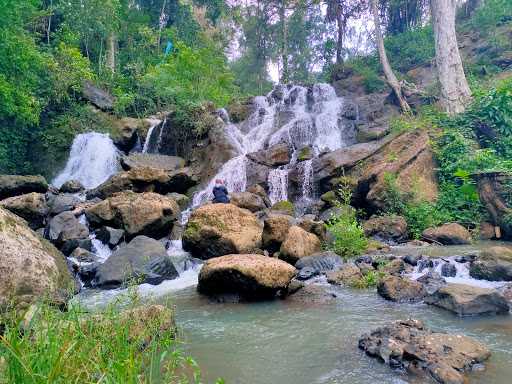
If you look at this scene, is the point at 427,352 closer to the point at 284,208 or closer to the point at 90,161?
the point at 284,208

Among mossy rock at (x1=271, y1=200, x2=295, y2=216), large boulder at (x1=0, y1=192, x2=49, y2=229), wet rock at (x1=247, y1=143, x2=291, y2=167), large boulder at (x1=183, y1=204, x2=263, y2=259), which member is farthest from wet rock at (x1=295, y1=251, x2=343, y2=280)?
wet rock at (x1=247, y1=143, x2=291, y2=167)

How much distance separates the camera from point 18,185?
1523cm

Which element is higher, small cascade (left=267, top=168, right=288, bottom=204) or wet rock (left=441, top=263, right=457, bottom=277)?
small cascade (left=267, top=168, right=288, bottom=204)

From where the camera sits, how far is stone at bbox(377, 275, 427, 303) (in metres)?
7.15

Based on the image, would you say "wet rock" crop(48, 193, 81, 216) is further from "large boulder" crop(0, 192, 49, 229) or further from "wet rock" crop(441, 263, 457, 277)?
"wet rock" crop(441, 263, 457, 277)

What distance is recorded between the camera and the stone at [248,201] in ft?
48.2

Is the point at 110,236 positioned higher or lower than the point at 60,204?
lower

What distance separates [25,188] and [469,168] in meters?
15.0

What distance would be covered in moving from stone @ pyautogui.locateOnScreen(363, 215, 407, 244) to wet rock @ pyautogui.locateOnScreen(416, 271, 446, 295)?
4.32 m

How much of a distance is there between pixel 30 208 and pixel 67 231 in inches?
62.0

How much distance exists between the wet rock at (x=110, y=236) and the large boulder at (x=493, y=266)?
28.3 ft

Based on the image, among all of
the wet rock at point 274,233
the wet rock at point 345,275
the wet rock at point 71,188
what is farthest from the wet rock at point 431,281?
the wet rock at point 71,188

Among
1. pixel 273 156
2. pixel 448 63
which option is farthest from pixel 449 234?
pixel 448 63

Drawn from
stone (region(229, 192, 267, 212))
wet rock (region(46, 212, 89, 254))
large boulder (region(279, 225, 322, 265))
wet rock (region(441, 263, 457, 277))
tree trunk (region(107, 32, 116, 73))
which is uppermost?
tree trunk (region(107, 32, 116, 73))
